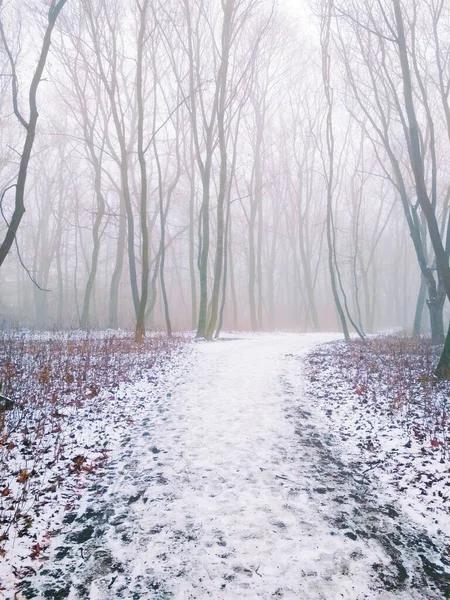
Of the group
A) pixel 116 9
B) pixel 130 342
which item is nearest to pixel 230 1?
pixel 116 9

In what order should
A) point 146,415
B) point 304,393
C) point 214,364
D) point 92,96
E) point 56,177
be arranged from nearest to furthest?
point 146,415
point 304,393
point 214,364
point 92,96
point 56,177

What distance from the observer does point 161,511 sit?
407 centimetres

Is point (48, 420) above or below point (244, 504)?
above

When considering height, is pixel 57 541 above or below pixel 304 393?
below

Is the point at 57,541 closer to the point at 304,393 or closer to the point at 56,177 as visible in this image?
the point at 304,393

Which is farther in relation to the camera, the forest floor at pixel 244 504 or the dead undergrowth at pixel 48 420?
the dead undergrowth at pixel 48 420

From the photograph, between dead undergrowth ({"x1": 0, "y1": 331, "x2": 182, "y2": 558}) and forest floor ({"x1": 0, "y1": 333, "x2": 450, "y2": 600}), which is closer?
forest floor ({"x1": 0, "y1": 333, "x2": 450, "y2": 600})

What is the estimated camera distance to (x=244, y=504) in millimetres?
4152

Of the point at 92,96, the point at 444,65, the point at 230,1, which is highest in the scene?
the point at 230,1

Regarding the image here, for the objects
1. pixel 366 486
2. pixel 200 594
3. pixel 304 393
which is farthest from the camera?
pixel 304 393

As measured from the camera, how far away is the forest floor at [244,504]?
10.2 ft

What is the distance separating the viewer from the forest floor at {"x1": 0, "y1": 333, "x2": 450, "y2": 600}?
10.2 ft

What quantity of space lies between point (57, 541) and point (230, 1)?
62.4ft

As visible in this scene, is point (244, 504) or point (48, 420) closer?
point (244, 504)
